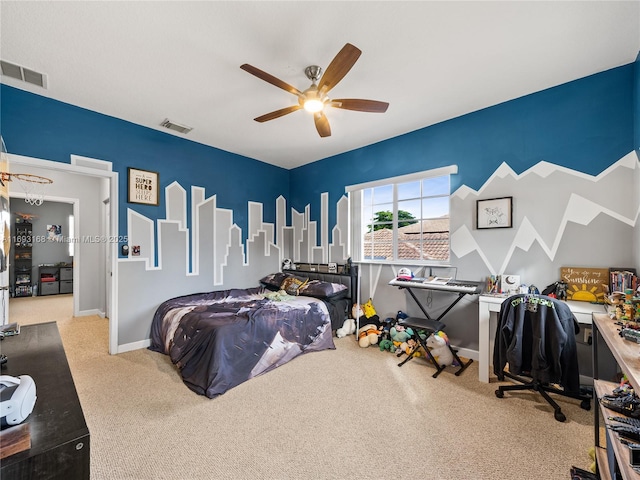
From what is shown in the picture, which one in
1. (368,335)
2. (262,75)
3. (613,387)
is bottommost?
(368,335)

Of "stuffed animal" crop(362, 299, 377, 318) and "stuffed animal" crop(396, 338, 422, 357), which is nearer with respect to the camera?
"stuffed animal" crop(396, 338, 422, 357)

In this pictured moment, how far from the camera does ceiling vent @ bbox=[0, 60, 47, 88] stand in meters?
2.27

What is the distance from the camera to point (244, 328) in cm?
263

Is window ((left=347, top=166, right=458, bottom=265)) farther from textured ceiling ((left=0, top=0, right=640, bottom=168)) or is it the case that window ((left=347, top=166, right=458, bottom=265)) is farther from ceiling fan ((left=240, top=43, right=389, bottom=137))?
ceiling fan ((left=240, top=43, right=389, bottom=137))

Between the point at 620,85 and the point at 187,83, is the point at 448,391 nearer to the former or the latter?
the point at 620,85

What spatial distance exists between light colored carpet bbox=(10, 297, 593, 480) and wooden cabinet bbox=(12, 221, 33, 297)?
18.5 feet

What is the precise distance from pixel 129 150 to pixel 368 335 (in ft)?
12.3

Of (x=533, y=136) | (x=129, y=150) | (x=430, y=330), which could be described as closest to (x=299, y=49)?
(x=533, y=136)

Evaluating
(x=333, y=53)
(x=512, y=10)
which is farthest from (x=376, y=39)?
(x=512, y=10)

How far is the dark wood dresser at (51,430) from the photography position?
2.46ft

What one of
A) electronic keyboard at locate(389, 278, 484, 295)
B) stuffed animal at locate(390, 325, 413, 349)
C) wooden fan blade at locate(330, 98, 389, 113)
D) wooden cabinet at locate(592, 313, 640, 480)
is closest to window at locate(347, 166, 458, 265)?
electronic keyboard at locate(389, 278, 484, 295)

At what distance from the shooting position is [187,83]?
2.54 meters

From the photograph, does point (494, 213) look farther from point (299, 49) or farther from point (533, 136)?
point (299, 49)

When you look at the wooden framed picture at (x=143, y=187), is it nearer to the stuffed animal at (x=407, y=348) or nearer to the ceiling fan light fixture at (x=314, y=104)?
the ceiling fan light fixture at (x=314, y=104)
